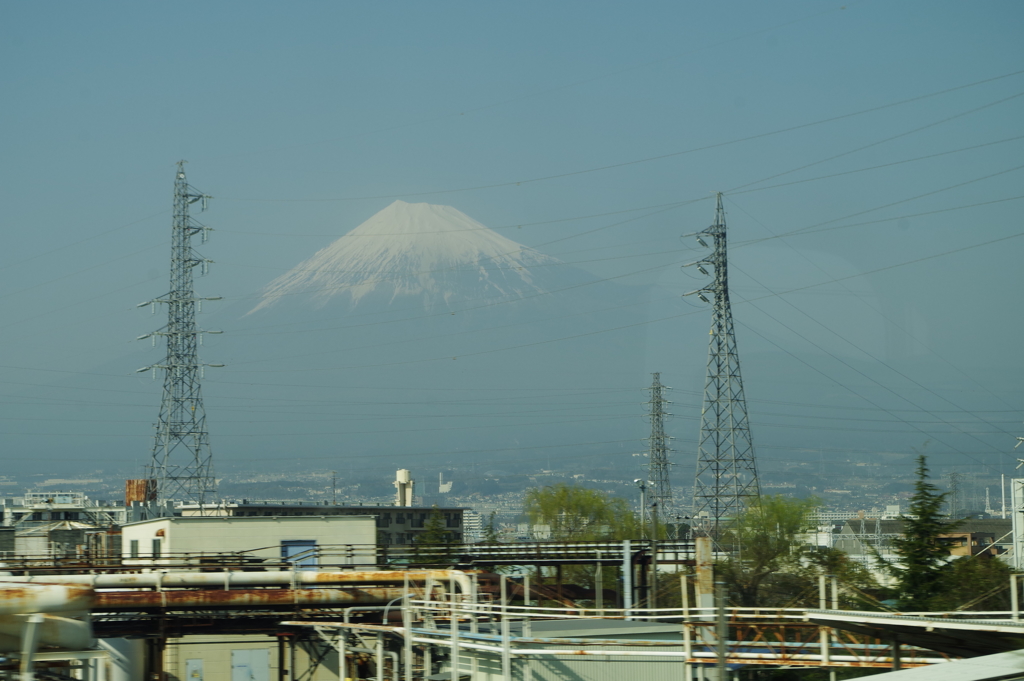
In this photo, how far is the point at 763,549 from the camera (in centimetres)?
4891

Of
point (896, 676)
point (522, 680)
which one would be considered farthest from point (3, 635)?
point (522, 680)

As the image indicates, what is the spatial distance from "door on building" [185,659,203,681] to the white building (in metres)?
8.85

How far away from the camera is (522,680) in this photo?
23.8 metres

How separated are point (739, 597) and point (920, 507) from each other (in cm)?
777

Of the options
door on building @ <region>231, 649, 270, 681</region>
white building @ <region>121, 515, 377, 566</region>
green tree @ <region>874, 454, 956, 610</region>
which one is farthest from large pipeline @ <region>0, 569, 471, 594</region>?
green tree @ <region>874, 454, 956, 610</region>

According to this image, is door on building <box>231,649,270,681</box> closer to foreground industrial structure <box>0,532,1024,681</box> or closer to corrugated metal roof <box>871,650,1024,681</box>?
foreground industrial structure <box>0,532,1024,681</box>

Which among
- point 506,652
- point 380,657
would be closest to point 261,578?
point 380,657

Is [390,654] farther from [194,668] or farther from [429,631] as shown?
[194,668]

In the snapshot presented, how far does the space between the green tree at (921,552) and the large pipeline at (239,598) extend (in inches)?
759

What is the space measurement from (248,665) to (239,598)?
13.1 feet

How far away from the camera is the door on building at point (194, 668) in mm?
33312

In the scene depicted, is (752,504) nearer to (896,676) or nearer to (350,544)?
(350,544)

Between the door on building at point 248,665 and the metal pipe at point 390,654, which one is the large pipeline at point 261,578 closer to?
the metal pipe at point 390,654

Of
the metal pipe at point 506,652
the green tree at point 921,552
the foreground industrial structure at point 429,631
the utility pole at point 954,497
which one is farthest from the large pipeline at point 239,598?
the utility pole at point 954,497
